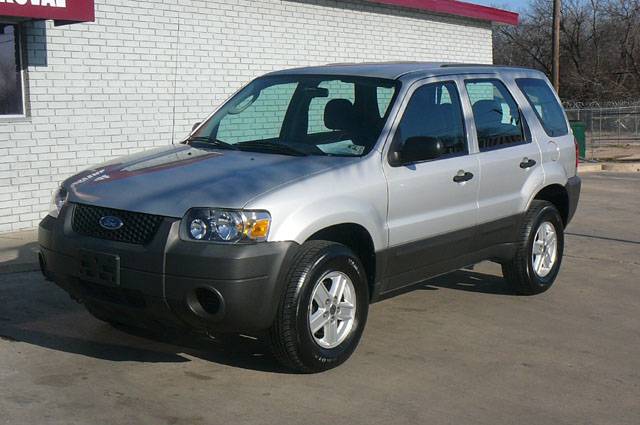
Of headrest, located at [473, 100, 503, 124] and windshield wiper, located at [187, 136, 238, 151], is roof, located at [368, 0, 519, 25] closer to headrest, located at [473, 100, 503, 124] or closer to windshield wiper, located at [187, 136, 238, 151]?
headrest, located at [473, 100, 503, 124]

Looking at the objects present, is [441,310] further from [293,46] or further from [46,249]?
[293,46]

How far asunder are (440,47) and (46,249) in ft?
44.1

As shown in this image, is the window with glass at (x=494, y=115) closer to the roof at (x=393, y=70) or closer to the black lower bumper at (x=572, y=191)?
the roof at (x=393, y=70)

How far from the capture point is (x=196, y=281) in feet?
16.0

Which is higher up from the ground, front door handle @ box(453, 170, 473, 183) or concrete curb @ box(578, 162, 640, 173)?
front door handle @ box(453, 170, 473, 183)

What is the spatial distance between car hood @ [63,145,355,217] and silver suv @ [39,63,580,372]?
1cm

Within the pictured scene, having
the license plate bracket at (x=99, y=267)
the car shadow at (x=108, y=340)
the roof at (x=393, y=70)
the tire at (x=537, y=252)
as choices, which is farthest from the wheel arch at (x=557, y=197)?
the license plate bracket at (x=99, y=267)

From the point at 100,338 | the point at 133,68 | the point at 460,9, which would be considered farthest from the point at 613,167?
the point at 100,338

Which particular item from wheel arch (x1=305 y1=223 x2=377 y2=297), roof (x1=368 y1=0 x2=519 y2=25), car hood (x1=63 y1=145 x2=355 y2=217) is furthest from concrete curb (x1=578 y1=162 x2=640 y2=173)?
car hood (x1=63 y1=145 x2=355 y2=217)

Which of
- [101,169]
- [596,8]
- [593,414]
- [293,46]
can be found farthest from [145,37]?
[596,8]

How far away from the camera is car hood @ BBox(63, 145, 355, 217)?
5.02m

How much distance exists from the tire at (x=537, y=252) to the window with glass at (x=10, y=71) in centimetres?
622

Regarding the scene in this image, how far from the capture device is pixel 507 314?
708cm

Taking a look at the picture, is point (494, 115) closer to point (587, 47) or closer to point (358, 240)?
point (358, 240)
